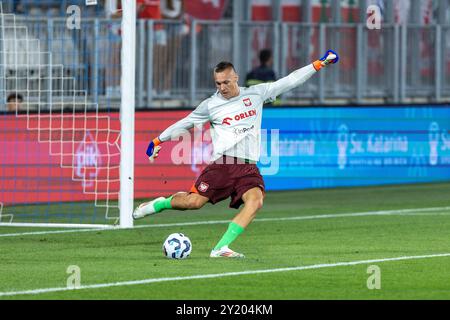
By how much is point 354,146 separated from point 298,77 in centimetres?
992

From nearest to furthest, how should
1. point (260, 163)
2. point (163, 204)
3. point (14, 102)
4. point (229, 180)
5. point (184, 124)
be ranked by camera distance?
point (229, 180) → point (184, 124) → point (163, 204) → point (14, 102) → point (260, 163)

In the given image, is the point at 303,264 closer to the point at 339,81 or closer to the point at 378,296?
Answer: the point at 378,296

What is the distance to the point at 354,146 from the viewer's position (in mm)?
23438

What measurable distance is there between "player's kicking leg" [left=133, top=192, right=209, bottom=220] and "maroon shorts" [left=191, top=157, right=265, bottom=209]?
0.31 ft

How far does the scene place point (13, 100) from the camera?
20.0 metres

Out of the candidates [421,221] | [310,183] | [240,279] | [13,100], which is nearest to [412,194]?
[310,183]

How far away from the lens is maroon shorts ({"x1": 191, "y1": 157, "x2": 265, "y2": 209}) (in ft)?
44.2

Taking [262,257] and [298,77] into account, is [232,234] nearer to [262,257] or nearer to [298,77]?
[262,257]

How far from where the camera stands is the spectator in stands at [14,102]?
1938cm

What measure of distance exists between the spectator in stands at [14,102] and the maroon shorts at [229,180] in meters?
6.11

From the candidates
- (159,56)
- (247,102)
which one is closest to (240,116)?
(247,102)

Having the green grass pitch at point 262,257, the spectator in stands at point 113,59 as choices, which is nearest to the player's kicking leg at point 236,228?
the green grass pitch at point 262,257

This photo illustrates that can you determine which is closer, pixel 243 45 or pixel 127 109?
pixel 127 109

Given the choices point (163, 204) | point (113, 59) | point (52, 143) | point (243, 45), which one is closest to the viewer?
point (163, 204)
